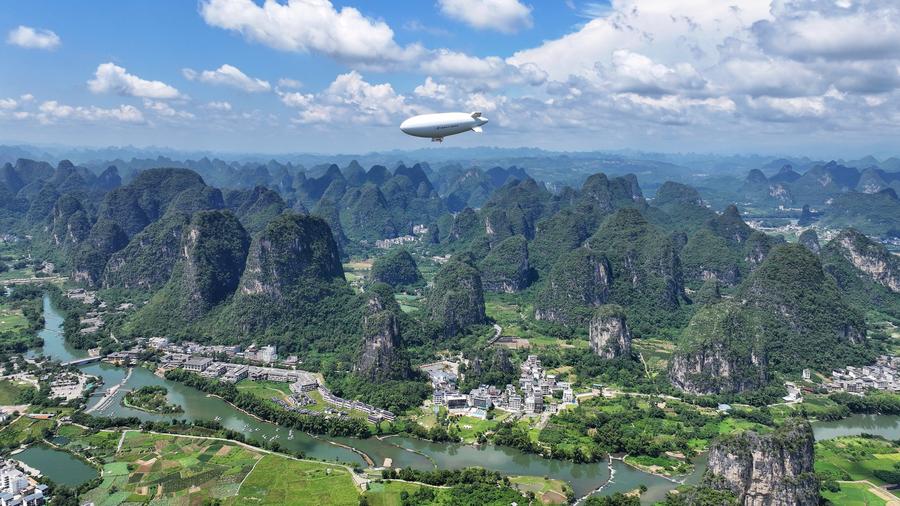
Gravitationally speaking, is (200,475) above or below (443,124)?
below

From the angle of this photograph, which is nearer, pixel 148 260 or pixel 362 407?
pixel 362 407

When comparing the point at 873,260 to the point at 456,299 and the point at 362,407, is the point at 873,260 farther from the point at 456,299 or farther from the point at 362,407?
the point at 362,407

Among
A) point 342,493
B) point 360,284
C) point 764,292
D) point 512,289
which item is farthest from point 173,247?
point 764,292

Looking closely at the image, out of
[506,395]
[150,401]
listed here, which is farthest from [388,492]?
[150,401]

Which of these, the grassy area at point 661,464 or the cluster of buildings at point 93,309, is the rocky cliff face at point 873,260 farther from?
the cluster of buildings at point 93,309

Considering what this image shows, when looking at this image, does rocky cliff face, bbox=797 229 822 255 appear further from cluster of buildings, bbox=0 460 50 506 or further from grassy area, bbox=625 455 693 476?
cluster of buildings, bbox=0 460 50 506

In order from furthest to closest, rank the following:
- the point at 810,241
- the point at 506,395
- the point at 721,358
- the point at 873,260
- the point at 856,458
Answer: the point at 810,241, the point at 873,260, the point at 721,358, the point at 506,395, the point at 856,458

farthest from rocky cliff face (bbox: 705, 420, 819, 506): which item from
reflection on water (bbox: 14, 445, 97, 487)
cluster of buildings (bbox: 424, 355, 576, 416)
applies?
reflection on water (bbox: 14, 445, 97, 487)

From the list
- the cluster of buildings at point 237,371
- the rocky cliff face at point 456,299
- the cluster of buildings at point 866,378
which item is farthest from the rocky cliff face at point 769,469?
the rocky cliff face at point 456,299
